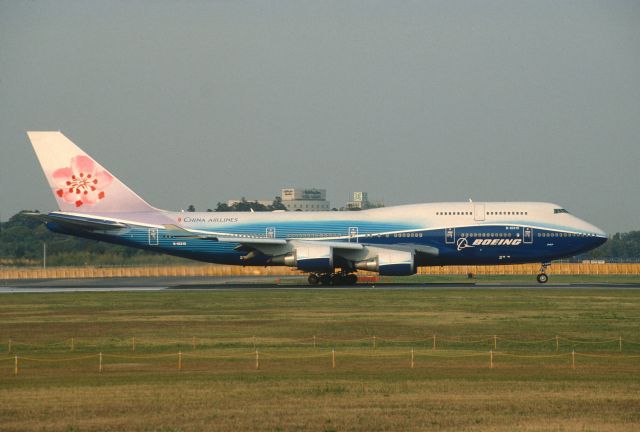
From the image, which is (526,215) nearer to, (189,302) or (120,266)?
(189,302)

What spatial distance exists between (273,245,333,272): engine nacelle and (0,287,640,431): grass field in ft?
39.8

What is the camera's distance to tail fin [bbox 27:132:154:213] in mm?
71875

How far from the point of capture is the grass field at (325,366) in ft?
71.9

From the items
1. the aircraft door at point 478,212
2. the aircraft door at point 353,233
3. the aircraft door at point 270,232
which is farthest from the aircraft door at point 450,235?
the aircraft door at point 270,232

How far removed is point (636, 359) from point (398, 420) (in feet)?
42.6

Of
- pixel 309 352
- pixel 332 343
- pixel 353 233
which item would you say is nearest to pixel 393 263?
pixel 353 233

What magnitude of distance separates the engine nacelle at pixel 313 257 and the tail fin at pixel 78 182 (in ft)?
42.9

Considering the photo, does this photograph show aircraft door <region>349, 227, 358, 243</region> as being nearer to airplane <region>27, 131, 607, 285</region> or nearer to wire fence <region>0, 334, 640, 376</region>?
airplane <region>27, 131, 607, 285</region>

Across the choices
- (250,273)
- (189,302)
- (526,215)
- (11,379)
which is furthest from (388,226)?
(11,379)

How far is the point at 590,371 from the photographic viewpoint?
29016 millimetres

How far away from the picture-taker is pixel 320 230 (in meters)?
69.7

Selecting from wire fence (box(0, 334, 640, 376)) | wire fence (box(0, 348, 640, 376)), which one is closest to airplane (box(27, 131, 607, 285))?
wire fence (box(0, 334, 640, 376))

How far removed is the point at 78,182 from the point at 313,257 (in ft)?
61.9

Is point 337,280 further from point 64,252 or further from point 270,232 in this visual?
point 64,252
